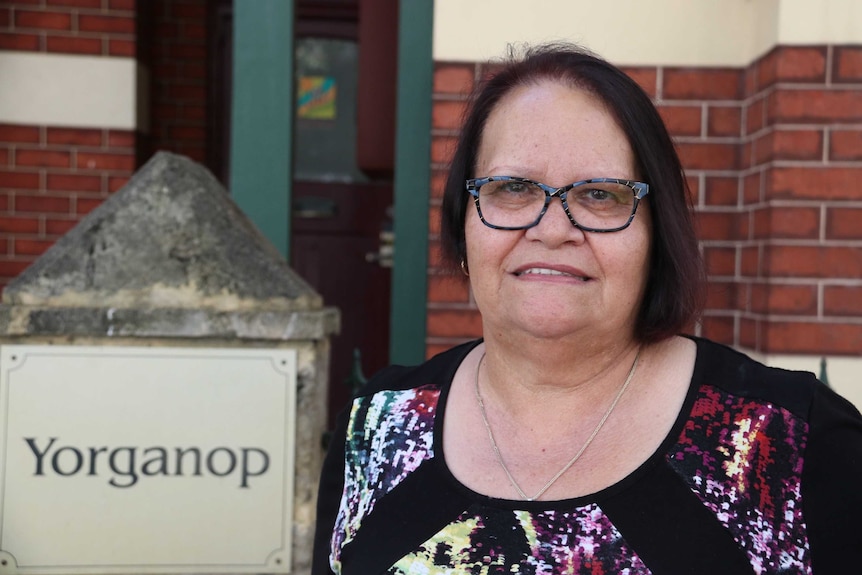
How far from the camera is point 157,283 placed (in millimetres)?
2316

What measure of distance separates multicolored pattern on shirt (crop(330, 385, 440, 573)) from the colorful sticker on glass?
3.43 m

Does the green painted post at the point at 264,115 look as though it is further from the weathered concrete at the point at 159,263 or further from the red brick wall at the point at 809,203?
the red brick wall at the point at 809,203

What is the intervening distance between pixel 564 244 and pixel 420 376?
16.9 inches

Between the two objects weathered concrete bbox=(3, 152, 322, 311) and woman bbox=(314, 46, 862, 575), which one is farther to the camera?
weathered concrete bbox=(3, 152, 322, 311)

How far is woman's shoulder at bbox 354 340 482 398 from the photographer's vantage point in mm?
1646

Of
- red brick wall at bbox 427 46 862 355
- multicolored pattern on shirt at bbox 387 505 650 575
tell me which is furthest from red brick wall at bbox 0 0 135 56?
multicolored pattern on shirt at bbox 387 505 650 575

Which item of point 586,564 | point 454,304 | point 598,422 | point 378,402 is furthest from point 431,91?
point 586,564

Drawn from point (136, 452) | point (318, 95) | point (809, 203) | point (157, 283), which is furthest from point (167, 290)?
point (318, 95)

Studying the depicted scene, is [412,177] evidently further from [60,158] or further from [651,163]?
[60,158]

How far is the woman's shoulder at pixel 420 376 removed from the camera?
1.65 metres

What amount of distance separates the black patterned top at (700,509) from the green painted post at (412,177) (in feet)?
4.97

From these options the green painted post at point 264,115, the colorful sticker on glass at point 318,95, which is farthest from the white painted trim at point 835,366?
the colorful sticker on glass at point 318,95

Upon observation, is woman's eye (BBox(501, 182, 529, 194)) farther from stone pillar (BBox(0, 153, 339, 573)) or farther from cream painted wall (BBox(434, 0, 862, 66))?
cream painted wall (BBox(434, 0, 862, 66))

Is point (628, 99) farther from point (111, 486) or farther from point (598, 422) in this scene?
point (111, 486)
